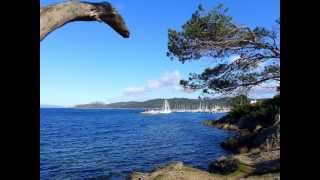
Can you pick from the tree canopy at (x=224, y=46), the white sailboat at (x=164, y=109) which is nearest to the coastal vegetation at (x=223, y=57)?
the tree canopy at (x=224, y=46)

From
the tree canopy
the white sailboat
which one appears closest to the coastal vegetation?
the tree canopy

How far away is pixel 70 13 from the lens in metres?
6.65

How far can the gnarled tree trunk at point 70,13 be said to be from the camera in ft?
19.8

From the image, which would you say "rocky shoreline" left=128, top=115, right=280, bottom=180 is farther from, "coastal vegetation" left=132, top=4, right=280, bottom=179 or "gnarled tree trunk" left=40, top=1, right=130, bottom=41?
"gnarled tree trunk" left=40, top=1, right=130, bottom=41

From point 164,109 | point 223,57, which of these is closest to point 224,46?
point 223,57

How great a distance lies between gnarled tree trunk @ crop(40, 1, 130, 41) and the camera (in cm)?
604

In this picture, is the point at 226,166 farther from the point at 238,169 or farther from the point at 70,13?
the point at 70,13

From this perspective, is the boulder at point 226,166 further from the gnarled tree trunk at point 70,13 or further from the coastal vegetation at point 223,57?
the gnarled tree trunk at point 70,13

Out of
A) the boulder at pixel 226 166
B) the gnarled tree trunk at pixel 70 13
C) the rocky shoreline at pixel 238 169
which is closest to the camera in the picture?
the gnarled tree trunk at pixel 70 13

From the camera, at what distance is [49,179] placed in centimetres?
2355

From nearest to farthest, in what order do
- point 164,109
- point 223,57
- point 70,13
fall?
point 70,13
point 223,57
point 164,109
